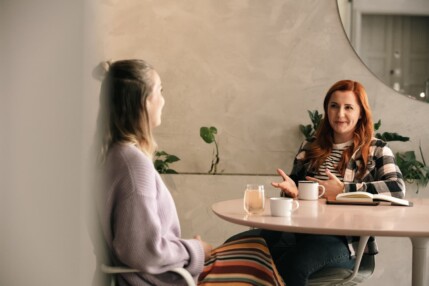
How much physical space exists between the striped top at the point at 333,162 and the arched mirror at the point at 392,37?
4.38ft

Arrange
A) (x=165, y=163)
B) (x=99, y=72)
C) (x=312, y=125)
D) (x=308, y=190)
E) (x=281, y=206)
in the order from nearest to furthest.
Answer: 1. (x=99, y=72)
2. (x=281, y=206)
3. (x=308, y=190)
4. (x=165, y=163)
5. (x=312, y=125)

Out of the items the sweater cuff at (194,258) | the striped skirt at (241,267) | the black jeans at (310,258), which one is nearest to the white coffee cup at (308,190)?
the black jeans at (310,258)

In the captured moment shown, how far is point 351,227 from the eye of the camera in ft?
4.93

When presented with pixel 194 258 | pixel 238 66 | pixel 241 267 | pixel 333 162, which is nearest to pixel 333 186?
pixel 333 162

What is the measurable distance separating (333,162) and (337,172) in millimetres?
49

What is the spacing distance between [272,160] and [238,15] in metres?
0.94

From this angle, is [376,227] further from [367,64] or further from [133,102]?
[367,64]

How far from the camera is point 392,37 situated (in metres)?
3.65

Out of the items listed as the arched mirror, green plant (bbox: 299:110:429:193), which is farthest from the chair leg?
the arched mirror

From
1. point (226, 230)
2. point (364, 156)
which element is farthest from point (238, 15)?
point (364, 156)

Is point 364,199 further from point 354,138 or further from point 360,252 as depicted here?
point 354,138

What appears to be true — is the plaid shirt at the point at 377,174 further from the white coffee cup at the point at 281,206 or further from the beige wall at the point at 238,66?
the beige wall at the point at 238,66

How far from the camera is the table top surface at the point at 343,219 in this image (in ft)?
4.83

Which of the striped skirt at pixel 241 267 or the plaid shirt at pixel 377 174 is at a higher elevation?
the plaid shirt at pixel 377 174
